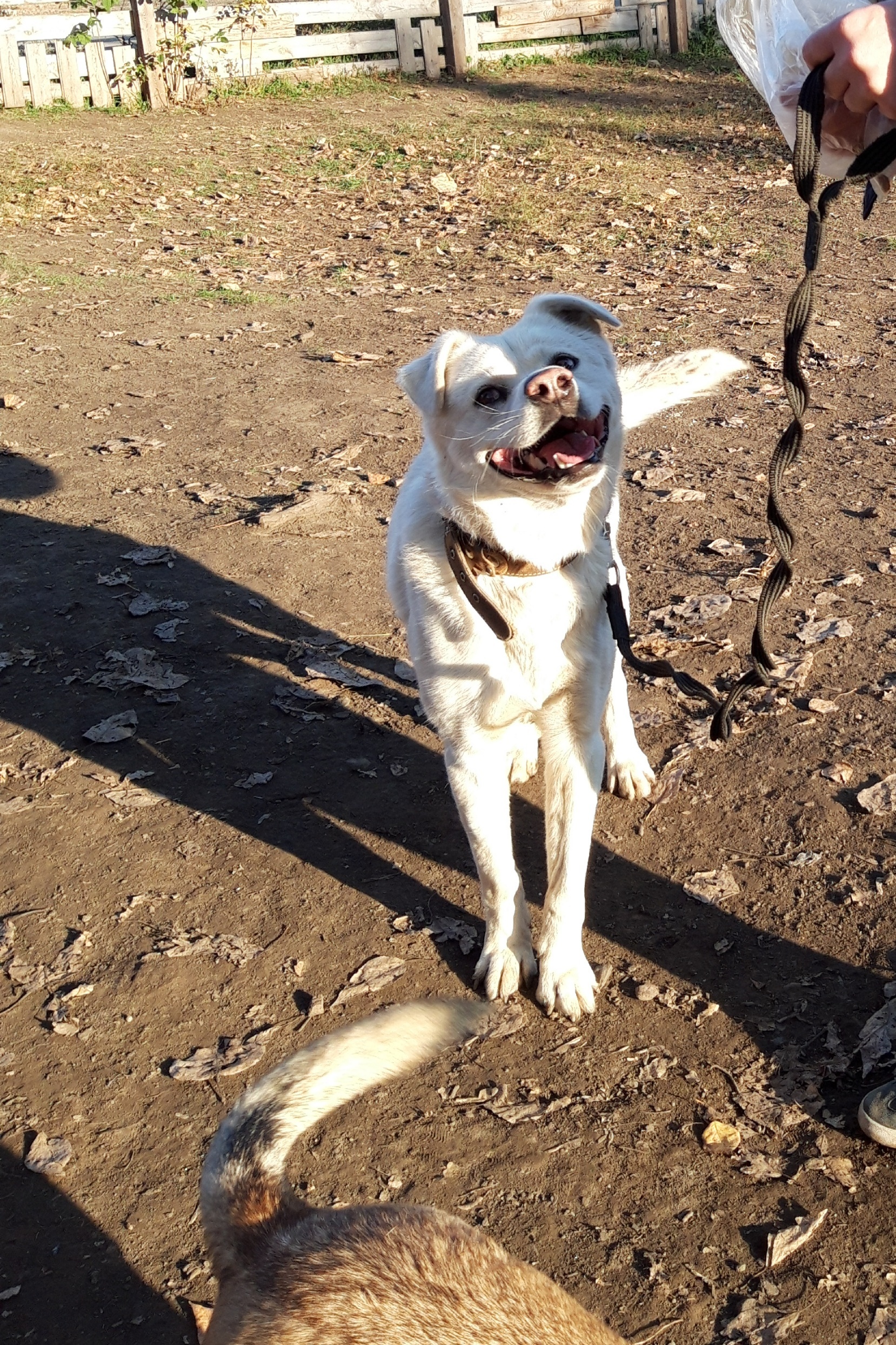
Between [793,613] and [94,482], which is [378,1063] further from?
[94,482]

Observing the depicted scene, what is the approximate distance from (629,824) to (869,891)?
807mm

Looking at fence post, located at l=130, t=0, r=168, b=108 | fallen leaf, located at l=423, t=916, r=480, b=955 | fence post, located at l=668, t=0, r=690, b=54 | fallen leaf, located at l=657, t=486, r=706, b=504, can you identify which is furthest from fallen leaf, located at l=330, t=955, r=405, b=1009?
fence post, located at l=668, t=0, r=690, b=54

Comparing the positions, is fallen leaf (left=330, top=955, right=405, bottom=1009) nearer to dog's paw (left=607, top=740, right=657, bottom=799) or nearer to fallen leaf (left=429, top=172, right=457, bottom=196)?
dog's paw (left=607, top=740, right=657, bottom=799)

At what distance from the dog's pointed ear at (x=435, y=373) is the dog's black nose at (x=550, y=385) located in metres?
0.33

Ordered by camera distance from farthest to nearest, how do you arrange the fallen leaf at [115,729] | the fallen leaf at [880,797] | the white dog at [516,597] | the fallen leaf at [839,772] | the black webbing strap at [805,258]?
1. the fallen leaf at [115,729]
2. the fallen leaf at [839,772]
3. the fallen leaf at [880,797]
4. the white dog at [516,597]
5. the black webbing strap at [805,258]

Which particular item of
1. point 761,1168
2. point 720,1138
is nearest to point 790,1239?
point 761,1168

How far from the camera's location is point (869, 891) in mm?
3445

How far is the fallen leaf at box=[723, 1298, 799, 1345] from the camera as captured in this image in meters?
2.37

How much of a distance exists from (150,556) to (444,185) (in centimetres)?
754

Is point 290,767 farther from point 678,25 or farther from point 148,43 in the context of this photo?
point 678,25

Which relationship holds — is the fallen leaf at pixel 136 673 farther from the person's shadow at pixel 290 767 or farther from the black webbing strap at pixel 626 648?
the black webbing strap at pixel 626 648

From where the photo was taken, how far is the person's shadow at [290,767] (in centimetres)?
316

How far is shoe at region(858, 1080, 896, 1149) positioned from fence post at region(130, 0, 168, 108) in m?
15.4

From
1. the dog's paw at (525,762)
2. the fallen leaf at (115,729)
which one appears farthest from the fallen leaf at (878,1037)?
the fallen leaf at (115,729)
